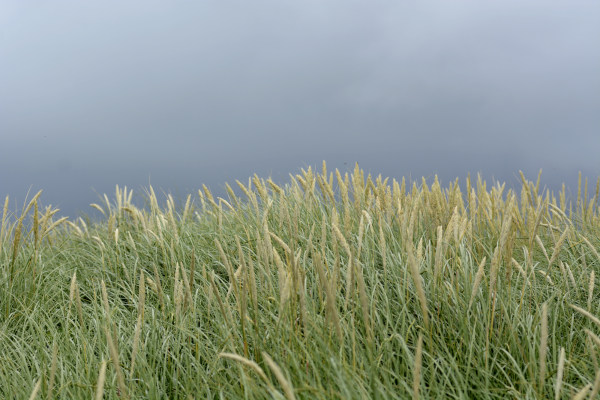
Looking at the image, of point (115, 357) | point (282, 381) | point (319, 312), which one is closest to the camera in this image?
point (282, 381)

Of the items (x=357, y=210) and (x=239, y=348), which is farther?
(x=357, y=210)

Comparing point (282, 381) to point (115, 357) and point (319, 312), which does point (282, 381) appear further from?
point (319, 312)

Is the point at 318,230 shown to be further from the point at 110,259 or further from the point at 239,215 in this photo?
the point at 110,259

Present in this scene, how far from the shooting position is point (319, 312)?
2.14m

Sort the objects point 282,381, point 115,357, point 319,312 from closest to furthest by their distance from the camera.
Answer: point 282,381
point 115,357
point 319,312

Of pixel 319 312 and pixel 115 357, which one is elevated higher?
pixel 319 312

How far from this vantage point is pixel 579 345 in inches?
85.0

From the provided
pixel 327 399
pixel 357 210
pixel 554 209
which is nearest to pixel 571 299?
pixel 554 209

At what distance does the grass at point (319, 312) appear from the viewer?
1480mm

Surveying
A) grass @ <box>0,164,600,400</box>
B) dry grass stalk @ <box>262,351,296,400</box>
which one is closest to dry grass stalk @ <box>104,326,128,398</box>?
grass @ <box>0,164,600,400</box>

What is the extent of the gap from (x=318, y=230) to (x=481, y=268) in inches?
65.1

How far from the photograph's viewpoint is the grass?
1.48 m

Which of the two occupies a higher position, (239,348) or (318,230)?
(318,230)

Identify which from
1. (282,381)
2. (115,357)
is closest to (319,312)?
(115,357)
